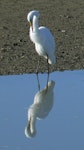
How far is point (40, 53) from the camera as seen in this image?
13.4 metres

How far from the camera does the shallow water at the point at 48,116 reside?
9297 millimetres

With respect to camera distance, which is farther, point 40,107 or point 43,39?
point 43,39

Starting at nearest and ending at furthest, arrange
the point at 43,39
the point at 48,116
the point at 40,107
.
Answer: the point at 48,116 → the point at 40,107 → the point at 43,39

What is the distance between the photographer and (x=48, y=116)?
415 inches

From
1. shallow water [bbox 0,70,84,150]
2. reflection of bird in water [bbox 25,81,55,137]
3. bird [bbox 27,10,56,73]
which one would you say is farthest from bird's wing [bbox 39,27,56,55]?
reflection of bird in water [bbox 25,81,55,137]

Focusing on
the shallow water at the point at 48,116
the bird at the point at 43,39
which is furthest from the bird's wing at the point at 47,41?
the shallow water at the point at 48,116

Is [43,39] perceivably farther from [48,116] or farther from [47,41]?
[48,116]

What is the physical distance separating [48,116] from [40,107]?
0.56 meters

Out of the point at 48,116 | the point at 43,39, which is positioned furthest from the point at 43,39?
the point at 48,116

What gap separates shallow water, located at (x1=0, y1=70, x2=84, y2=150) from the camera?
366 inches

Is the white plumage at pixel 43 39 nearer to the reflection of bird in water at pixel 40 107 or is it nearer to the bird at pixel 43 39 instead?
the bird at pixel 43 39

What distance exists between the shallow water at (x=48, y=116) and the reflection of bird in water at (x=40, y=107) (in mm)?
78

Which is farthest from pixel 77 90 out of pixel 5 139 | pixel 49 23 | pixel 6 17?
pixel 6 17

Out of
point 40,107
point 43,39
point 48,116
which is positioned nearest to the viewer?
point 48,116
